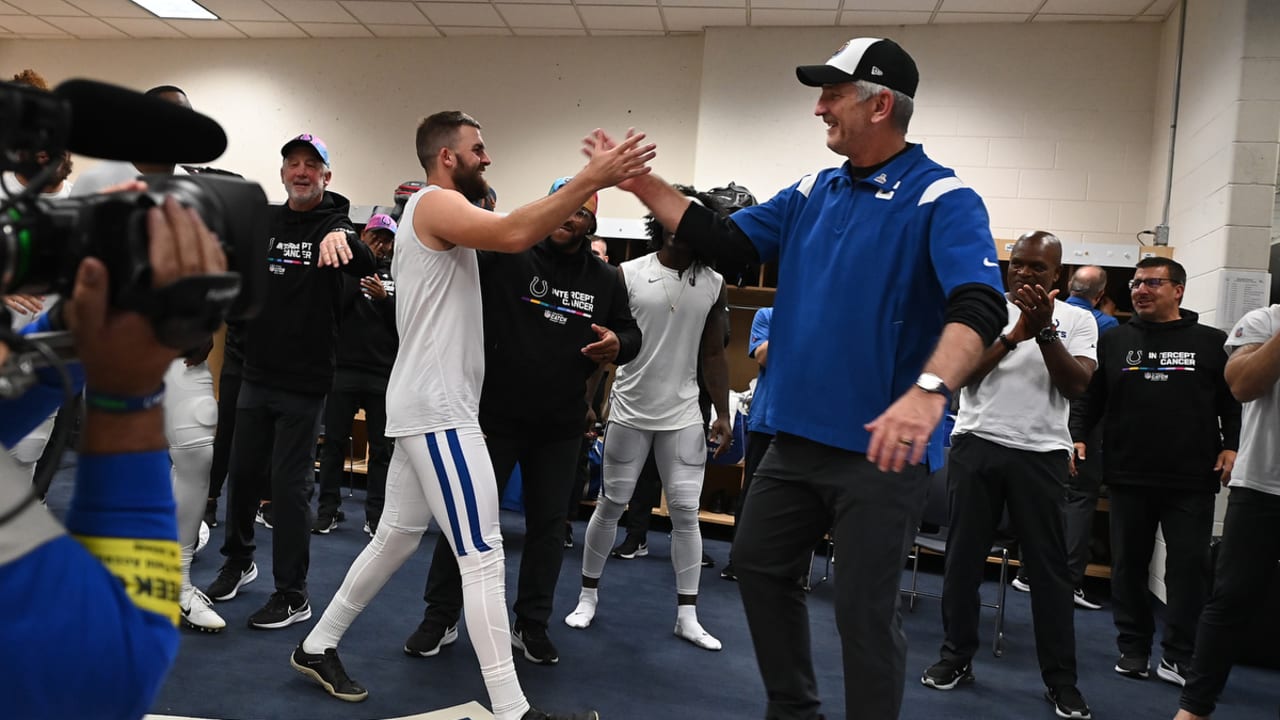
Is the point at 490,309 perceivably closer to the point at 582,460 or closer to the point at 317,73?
the point at 582,460

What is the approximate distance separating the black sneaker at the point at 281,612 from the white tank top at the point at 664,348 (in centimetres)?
137

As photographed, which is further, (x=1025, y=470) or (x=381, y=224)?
(x=381, y=224)

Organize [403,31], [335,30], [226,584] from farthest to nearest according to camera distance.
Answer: [335,30] → [403,31] → [226,584]

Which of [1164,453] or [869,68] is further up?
[869,68]

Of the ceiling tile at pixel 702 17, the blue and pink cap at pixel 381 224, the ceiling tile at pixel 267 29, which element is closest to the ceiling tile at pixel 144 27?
the ceiling tile at pixel 267 29

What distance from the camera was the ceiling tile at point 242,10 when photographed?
7.54 m

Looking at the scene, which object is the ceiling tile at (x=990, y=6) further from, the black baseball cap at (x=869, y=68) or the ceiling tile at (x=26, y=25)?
the ceiling tile at (x=26, y=25)

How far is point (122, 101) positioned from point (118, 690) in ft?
1.63

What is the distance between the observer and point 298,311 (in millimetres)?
3246

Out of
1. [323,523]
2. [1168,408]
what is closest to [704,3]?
[1168,408]

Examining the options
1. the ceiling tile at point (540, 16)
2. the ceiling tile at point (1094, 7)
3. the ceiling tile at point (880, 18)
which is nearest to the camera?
the ceiling tile at point (1094, 7)

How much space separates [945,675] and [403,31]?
688 centimetres

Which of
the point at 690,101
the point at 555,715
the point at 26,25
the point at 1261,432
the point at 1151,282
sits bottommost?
the point at 555,715

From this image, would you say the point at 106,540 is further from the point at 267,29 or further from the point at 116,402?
the point at 267,29
